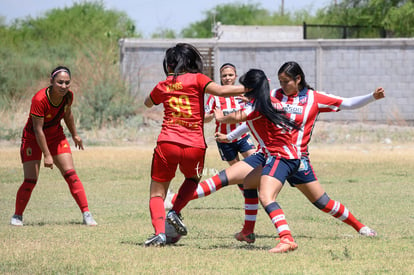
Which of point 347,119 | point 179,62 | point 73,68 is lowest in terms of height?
point 347,119

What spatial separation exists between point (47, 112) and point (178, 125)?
8.45 feet

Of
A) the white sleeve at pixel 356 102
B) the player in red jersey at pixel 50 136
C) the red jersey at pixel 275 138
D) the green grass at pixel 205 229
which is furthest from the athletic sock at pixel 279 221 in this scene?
the player in red jersey at pixel 50 136

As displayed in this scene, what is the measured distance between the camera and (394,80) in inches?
1083

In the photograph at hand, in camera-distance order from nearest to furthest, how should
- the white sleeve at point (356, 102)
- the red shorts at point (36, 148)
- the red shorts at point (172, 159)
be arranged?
the red shorts at point (172, 159)
the white sleeve at point (356, 102)
the red shorts at point (36, 148)

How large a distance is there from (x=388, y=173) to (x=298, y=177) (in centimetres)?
842

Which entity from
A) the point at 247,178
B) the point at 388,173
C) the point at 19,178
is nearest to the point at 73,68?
the point at 19,178

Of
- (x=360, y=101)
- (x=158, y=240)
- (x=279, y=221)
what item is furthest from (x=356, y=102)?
(x=158, y=240)

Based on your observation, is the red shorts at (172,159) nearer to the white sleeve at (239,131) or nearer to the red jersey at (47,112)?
the white sleeve at (239,131)

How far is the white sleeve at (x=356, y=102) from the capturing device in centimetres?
777

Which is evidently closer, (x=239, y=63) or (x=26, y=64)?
(x=239, y=63)

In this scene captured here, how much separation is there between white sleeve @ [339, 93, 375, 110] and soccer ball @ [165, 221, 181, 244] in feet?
6.64

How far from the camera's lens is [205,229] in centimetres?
946

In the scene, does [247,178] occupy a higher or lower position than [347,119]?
higher

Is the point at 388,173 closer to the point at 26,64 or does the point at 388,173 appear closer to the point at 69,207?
the point at 69,207
